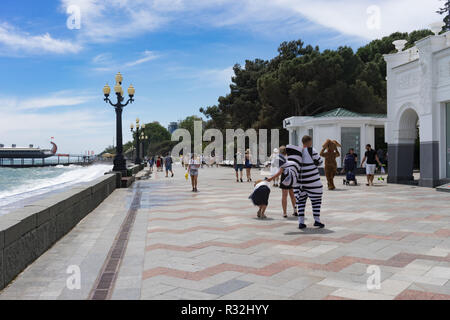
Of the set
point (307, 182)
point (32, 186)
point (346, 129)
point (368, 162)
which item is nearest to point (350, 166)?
point (368, 162)

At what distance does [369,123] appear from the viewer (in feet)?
76.8

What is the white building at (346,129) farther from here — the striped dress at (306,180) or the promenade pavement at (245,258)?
the striped dress at (306,180)

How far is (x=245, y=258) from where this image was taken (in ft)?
16.3

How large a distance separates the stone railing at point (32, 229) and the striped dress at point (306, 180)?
12.6 ft

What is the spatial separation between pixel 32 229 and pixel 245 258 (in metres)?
2.56

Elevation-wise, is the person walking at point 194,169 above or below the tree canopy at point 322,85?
below

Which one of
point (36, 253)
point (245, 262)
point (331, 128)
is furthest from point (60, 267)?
point (331, 128)

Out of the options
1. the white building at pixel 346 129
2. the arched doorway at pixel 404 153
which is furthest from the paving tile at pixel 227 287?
the white building at pixel 346 129

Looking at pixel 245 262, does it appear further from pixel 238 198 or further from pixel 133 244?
pixel 238 198

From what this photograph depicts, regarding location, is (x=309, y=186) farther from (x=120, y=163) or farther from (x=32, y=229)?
(x=120, y=163)

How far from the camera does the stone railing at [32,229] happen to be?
12.9 feet

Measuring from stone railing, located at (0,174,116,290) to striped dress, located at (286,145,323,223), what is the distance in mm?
3831
